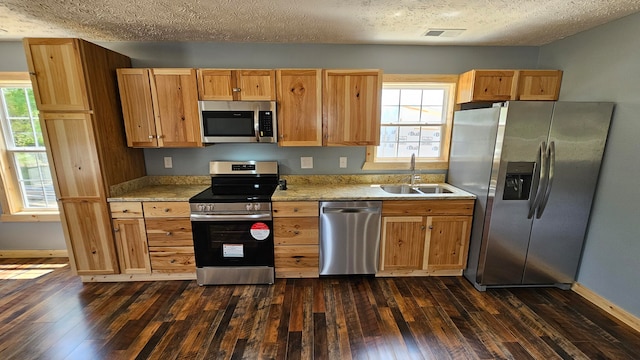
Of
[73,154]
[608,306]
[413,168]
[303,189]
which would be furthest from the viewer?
[413,168]

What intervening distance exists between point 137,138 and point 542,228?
3.98m

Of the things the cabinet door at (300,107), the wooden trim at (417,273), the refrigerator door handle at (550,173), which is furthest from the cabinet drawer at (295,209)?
the refrigerator door handle at (550,173)

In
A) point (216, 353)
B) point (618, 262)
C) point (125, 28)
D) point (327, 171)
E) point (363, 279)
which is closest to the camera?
point (216, 353)

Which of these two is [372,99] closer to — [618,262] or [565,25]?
[565,25]

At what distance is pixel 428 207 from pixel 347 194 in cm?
80

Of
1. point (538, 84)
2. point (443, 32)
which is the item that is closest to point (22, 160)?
point (443, 32)

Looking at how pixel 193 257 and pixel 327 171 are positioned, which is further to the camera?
pixel 327 171

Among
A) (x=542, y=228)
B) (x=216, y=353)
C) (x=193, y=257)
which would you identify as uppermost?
(x=542, y=228)

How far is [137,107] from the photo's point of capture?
2.51 metres

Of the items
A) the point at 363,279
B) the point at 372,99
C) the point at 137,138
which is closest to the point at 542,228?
the point at 363,279

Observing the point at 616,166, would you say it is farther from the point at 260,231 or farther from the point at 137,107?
the point at 137,107

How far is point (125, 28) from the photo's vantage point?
2295 mm

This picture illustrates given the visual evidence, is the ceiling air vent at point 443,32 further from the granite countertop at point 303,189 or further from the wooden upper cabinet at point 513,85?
the granite countertop at point 303,189

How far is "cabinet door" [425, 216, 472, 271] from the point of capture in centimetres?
254
